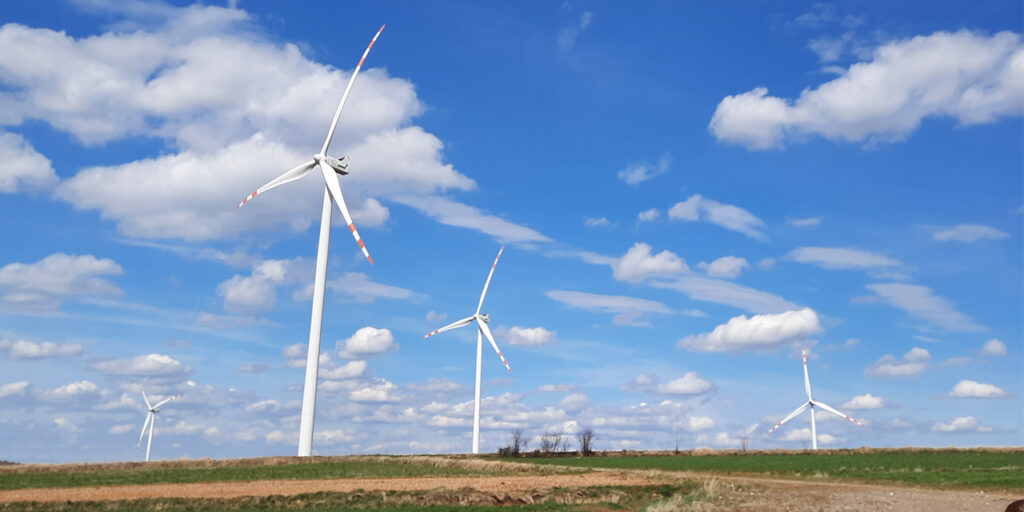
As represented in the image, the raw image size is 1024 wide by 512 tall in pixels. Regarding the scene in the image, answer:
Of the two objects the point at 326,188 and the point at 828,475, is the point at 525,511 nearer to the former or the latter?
the point at 828,475

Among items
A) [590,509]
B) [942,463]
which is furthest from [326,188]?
[942,463]

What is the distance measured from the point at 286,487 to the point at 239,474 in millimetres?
16755

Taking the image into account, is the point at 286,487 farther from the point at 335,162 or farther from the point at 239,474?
the point at 335,162

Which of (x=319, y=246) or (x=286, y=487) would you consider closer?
(x=286, y=487)

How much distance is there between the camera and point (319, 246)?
7831 centimetres

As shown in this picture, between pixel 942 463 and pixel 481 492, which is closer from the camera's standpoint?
pixel 481 492

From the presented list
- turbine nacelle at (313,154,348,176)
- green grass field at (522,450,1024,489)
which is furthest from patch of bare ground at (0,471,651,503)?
turbine nacelle at (313,154,348,176)

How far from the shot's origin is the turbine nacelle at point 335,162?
83000 millimetres

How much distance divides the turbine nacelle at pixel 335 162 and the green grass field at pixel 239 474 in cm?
2902

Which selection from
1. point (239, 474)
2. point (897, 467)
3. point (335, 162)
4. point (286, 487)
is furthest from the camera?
point (335, 162)

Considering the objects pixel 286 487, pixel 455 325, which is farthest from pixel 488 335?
pixel 286 487

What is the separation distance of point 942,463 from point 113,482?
228 ft

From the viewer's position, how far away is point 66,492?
50688 millimetres

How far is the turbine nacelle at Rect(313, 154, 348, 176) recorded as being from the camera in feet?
272
